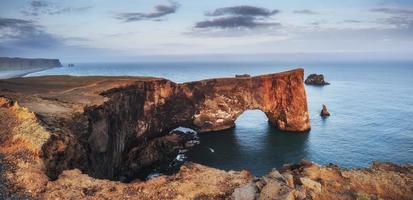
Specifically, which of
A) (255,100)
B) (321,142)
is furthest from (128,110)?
(321,142)

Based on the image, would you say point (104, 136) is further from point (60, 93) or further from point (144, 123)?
point (144, 123)

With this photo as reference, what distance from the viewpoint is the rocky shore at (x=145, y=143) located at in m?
22.4

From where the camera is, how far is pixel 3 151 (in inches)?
984

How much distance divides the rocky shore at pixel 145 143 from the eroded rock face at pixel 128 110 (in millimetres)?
173

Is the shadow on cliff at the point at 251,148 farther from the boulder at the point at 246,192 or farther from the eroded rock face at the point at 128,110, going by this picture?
the boulder at the point at 246,192

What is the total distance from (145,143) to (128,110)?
7.84 metres

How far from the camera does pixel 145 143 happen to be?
65.4 meters

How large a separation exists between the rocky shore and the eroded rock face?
173 mm

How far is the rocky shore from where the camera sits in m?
22.4

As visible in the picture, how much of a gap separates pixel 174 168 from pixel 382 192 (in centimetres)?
3699

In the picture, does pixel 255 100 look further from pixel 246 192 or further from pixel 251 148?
pixel 246 192

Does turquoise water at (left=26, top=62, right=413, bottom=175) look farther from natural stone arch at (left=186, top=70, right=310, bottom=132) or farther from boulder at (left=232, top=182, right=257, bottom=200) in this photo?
boulder at (left=232, top=182, right=257, bottom=200)

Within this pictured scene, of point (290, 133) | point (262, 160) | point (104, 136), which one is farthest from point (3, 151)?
point (290, 133)

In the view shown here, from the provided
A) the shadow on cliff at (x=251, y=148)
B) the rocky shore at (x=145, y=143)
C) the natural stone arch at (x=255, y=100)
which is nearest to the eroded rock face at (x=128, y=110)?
the natural stone arch at (x=255, y=100)
